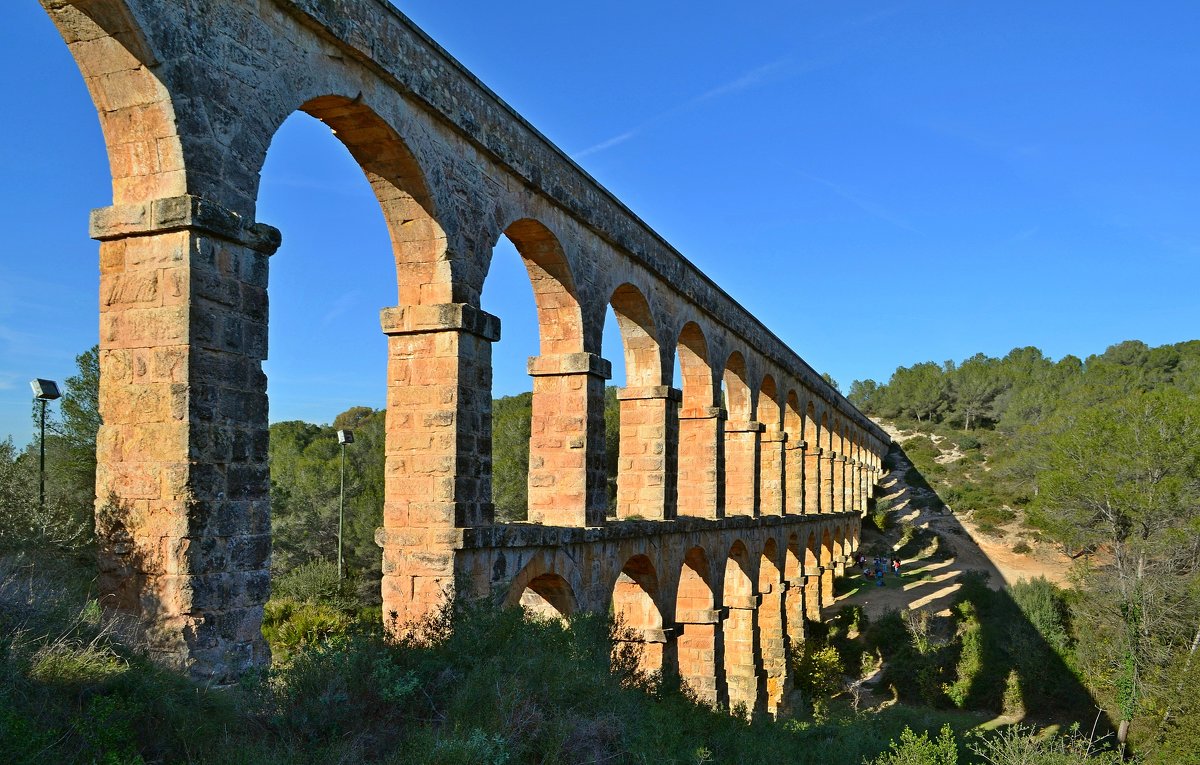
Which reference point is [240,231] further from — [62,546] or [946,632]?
[946,632]

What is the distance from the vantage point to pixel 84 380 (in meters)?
14.6

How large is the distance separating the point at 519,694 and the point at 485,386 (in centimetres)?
377

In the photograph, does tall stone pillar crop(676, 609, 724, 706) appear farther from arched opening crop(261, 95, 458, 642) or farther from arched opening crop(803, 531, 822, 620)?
arched opening crop(803, 531, 822, 620)

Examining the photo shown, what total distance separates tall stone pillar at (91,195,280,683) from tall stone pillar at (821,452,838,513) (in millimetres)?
22669

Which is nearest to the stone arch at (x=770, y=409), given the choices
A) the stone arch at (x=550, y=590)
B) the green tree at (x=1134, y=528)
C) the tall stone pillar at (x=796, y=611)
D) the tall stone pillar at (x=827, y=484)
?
the tall stone pillar at (x=796, y=611)

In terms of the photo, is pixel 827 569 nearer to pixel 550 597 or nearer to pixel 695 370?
pixel 695 370

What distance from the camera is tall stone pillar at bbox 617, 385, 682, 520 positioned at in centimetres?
1245

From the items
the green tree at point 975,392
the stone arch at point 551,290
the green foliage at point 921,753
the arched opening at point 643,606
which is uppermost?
the green tree at point 975,392

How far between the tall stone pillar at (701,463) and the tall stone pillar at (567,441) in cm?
443

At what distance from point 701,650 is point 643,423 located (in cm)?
386

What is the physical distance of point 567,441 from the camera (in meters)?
10.4

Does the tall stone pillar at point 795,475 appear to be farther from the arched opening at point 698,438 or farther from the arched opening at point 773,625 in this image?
the arched opening at point 698,438

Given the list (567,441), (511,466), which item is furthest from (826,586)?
(567,441)

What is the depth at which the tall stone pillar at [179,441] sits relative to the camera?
5105 mm
